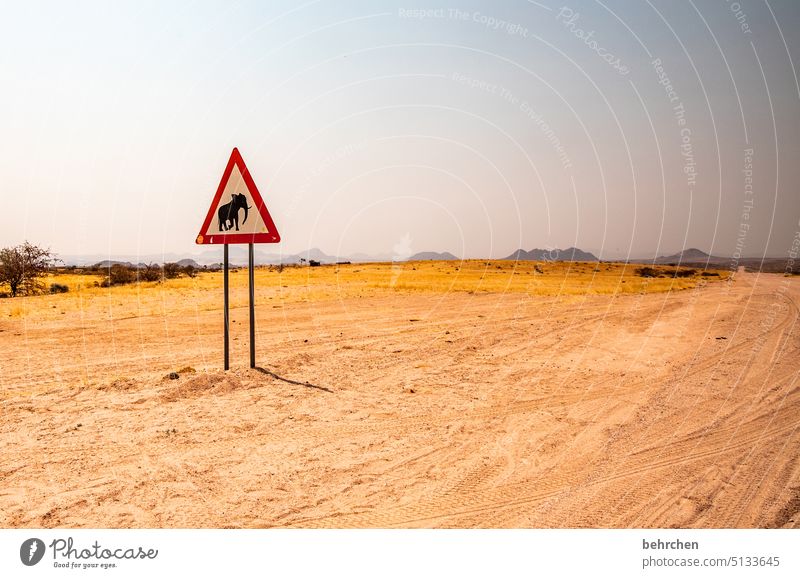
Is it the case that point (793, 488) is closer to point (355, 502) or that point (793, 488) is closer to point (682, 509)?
point (682, 509)

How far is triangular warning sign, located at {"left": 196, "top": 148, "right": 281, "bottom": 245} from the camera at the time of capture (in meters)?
6.98

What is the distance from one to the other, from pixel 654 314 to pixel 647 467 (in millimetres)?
11660

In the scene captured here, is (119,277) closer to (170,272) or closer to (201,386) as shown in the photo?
(170,272)

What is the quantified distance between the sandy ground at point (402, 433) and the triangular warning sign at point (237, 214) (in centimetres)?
190

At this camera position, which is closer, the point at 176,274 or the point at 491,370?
the point at 491,370

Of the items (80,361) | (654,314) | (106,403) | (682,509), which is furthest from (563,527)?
(654,314)

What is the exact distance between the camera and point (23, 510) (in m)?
3.47

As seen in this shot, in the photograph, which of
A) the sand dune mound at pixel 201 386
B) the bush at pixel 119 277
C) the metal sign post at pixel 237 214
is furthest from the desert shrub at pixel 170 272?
the sand dune mound at pixel 201 386

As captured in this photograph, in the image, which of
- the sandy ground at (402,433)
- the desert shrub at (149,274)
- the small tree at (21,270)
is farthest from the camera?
the desert shrub at (149,274)
